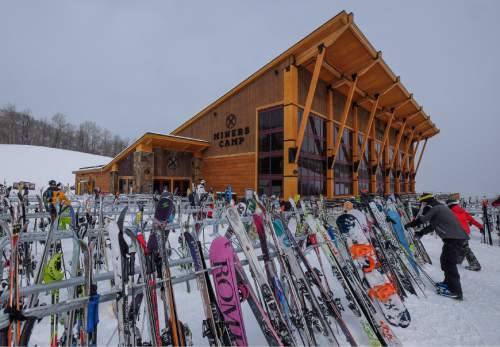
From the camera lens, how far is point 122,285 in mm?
1919

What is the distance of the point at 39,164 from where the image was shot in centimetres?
4694

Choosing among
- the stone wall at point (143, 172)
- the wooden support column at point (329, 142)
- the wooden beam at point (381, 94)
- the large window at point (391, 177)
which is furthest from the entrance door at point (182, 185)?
the large window at point (391, 177)

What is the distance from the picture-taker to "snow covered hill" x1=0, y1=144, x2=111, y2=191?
4178 centimetres

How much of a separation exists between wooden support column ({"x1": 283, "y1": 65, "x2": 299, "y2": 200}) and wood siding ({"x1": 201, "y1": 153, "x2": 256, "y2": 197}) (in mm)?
2765

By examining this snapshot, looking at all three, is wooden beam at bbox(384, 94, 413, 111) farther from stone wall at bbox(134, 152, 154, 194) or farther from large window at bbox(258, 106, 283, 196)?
stone wall at bbox(134, 152, 154, 194)

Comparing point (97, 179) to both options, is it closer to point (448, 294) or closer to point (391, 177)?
point (448, 294)

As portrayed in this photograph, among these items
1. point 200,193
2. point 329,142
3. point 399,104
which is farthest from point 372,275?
point 399,104

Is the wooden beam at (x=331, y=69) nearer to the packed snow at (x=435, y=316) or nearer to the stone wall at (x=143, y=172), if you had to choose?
the packed snow at (x=435, y=316)

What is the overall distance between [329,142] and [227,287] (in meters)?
16.7

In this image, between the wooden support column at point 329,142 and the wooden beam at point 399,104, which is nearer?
the wooden support column at point 329,142

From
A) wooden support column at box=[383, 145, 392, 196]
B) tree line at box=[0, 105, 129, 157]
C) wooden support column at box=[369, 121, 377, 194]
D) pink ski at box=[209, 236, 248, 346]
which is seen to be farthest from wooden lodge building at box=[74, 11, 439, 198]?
tree line at box=[0, 105, 129, 157]

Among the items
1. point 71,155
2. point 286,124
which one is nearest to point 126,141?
point 71,155

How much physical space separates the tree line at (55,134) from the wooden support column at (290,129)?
71097mm

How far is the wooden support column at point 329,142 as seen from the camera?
56.4 ft
